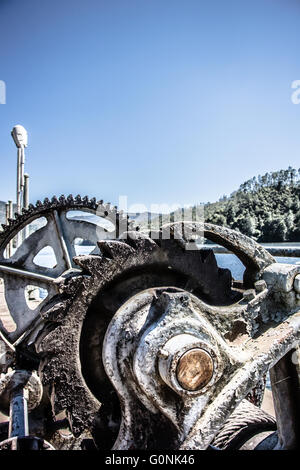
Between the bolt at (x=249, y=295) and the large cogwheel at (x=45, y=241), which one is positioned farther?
the large cogwheel at (x=45, y=241)

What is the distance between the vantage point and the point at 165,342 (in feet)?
4.57

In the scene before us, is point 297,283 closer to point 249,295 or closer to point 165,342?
point 249,295

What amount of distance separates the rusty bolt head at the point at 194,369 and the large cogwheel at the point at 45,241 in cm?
215

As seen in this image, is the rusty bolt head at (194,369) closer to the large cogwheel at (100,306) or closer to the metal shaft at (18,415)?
the large cogwheel at (100,306)

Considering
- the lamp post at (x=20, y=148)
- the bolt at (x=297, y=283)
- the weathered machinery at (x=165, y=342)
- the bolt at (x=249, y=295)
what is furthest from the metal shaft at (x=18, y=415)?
the lamp post at (x=20, y=148)

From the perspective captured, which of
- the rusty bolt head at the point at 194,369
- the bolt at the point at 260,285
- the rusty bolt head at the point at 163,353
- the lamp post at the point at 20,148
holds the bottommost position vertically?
the rusty bolt head at the point at 194,369

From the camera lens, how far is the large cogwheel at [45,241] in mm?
3486

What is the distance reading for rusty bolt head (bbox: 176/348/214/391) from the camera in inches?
52.9

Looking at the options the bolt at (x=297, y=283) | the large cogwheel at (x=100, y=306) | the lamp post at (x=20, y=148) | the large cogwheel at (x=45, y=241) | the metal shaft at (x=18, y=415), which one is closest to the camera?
the large cogwheel at (x=100, y=306)

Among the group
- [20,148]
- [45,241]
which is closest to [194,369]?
[45,241]

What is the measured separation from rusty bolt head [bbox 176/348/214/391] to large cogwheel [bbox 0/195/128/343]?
215cm

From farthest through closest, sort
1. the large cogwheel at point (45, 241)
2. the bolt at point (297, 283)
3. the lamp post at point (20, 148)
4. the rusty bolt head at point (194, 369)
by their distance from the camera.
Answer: the lamp post at point (20, 148)
the large cogwheel at point (45, 241)
the bolt at point (297, 283)
the rusty bolt head at point (194, 369)

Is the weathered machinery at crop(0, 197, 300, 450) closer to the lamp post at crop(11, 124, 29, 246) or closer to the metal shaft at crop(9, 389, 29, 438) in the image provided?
the metal shaft at crop(9, 389, 29, 438)

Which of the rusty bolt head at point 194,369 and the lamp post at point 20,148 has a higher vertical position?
the lamp post at point 20,148
